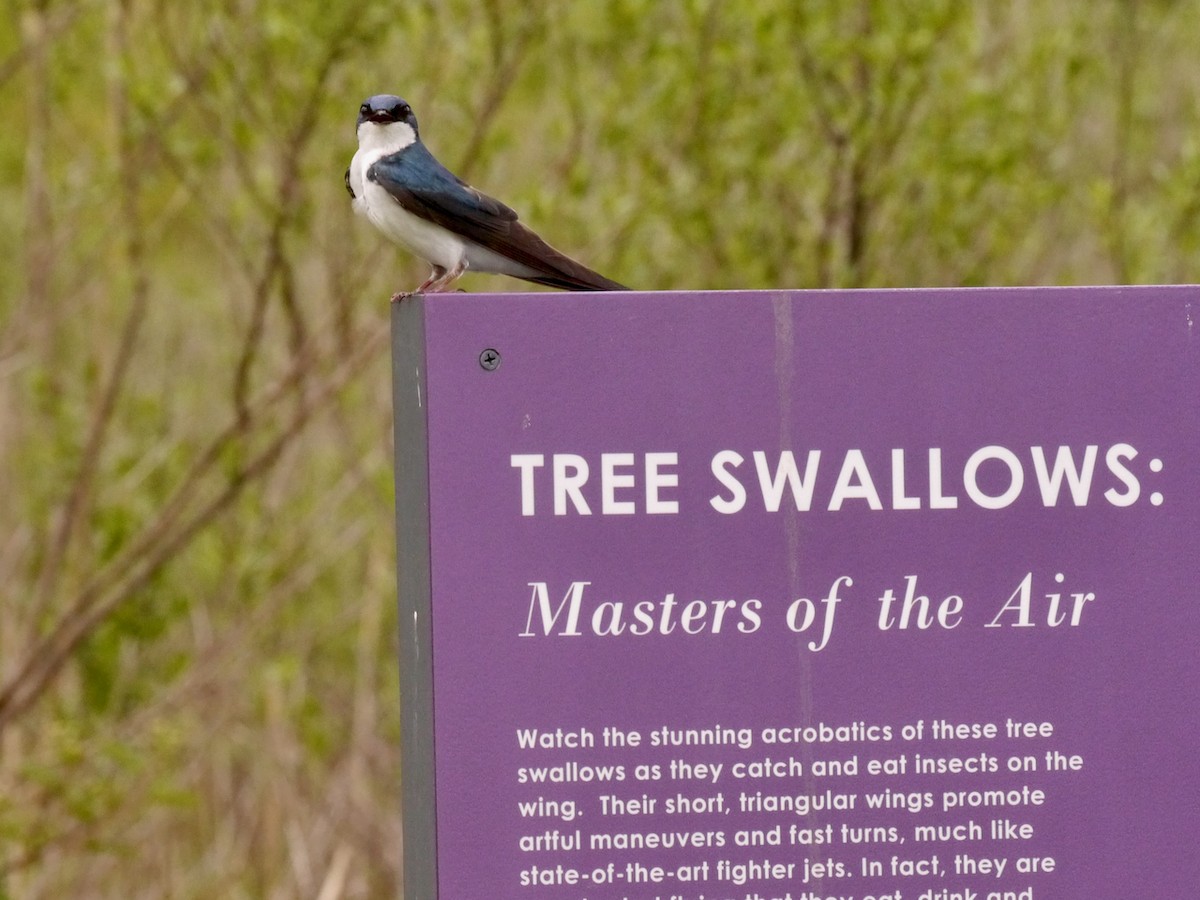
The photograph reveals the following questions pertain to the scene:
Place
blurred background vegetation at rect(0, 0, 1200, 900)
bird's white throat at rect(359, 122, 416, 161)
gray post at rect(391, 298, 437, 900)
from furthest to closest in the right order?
blurred background vegetation at rect(0, 0, 1200, 900) < bird's white throat at rect(359, 122, 416, 161) < gray post at rect(391, 298, 437, 900)

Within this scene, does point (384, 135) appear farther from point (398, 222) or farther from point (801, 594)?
point (801, 594)

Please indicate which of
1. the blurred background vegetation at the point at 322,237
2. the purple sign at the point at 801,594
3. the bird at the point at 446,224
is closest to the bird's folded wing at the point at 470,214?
the bird at the point at 446,224

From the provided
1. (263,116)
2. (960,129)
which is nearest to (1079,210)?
(960,129)

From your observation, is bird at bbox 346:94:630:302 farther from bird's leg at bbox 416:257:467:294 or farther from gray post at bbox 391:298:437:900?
gray post at bbox 391:298:437:900

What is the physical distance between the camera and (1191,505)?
2.66m

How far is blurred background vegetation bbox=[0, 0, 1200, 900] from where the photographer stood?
598 cm

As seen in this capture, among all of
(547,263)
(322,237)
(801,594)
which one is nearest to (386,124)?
(547,263)

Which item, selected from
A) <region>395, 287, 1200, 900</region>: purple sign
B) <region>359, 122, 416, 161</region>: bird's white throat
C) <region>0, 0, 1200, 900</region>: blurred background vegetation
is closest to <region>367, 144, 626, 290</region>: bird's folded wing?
<region>359, 122, 416, 161</region>: bird's white throat

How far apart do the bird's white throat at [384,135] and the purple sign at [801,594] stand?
115 centimetres

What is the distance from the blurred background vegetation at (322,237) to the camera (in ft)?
19.6

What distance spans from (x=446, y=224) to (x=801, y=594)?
1226 mm

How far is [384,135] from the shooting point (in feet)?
12.2

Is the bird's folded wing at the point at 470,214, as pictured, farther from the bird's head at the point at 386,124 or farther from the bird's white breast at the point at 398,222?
the bird's head at the point at 386,124

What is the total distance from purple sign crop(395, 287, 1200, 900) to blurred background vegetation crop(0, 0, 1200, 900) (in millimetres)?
3002
